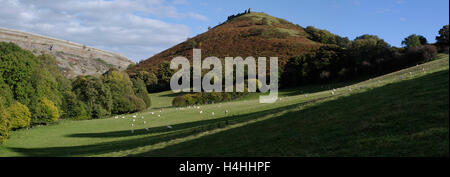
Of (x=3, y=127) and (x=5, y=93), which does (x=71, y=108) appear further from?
(x=3, y=127)

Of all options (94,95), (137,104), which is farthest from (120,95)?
(94,95)

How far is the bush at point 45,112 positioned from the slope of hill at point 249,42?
64.4 metres

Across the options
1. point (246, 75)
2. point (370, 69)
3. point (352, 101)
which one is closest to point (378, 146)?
point (352, 101)

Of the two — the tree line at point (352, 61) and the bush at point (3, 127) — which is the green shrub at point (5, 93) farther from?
the tree line at point (352, 61)

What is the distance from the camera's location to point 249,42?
13925 cm

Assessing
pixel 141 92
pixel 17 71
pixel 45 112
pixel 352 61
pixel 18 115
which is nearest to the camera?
pixel 18 115

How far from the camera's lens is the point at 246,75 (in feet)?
285

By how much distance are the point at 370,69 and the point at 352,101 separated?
5791 centimetres

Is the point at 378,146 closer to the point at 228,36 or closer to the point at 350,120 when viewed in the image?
the point at 350,120

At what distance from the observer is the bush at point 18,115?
41.9 m

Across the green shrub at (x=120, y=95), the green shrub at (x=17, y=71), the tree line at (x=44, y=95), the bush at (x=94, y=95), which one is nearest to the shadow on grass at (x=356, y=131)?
the tree line at (x=44, y=95)

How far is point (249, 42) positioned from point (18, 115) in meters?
105

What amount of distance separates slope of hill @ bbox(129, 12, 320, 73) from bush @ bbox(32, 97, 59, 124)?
6437 centimetres
